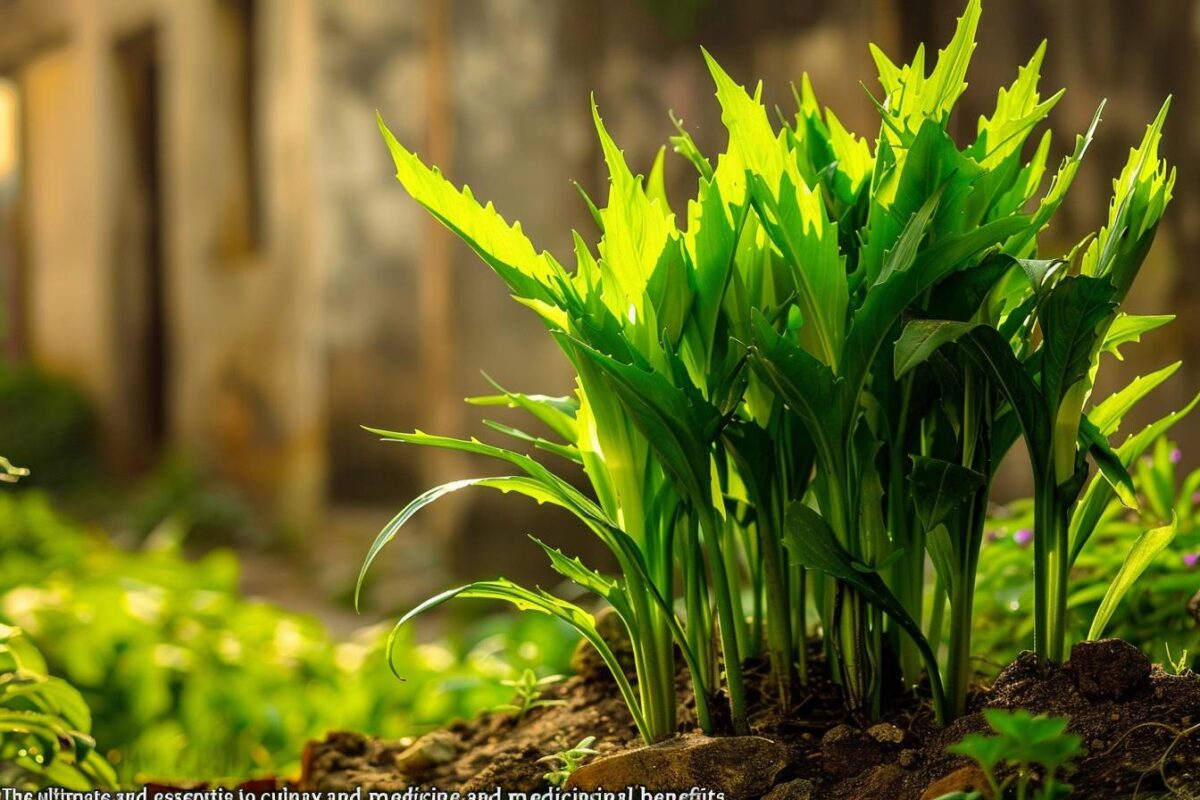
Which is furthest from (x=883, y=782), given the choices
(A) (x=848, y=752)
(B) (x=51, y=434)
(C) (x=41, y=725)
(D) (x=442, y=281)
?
(B) (x=51, y=434)

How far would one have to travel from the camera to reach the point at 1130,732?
1.16 meters

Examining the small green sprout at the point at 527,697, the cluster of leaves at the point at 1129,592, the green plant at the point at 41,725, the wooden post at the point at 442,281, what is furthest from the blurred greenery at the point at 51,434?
the cluster of leaves at the point at 1129,592

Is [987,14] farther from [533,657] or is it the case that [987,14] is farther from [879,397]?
[879,397]

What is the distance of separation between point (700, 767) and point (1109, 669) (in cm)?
40

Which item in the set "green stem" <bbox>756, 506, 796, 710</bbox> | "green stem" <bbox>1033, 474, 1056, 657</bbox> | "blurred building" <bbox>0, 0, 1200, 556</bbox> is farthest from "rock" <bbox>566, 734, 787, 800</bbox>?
"blurred building" <bbox>0, 0, 1200, 556</bbox>

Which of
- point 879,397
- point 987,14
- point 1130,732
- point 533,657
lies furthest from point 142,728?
point 987,14

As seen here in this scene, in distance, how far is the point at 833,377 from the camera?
126cm

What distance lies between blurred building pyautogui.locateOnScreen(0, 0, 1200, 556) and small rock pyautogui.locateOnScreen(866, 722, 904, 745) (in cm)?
267

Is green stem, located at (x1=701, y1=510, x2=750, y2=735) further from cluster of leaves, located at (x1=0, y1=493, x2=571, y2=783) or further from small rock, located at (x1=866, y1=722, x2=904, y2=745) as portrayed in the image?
cluster of leaves, located at (x1=0, y1=493, x2=571, y2=783)

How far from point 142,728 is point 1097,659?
5.43ft

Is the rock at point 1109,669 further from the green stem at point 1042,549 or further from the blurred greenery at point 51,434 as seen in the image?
the blurred greenery at point 51,434

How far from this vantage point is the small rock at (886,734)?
4.20ft

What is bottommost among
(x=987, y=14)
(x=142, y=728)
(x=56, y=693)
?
(x=142, y=728)

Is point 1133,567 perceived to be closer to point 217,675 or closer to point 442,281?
point 217,675
